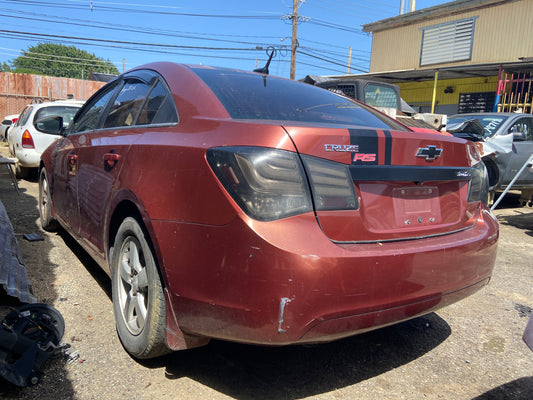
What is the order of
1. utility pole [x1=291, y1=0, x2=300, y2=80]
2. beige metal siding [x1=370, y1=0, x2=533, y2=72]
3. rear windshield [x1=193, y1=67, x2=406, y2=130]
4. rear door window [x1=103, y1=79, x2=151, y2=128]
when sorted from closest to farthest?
rear windshield [x1=193, y1=67, x2=406, y2=130], rear door window [x1=103, y1=79, x2=151, y2=128], beige metal siding [x1=370, y1=0, x2=533, y2=72], utility pole [x1=291, y1=0, x2=300, y2=80]

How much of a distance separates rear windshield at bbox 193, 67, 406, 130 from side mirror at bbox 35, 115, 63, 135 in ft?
7.44

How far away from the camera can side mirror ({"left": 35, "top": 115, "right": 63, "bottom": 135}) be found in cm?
401

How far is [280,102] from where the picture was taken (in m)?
2.30

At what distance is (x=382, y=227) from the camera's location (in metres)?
1.86

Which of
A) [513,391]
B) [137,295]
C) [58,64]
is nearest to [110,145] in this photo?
[137,295]

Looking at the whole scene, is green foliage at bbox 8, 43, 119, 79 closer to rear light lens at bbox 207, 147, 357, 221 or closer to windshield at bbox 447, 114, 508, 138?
windshield at bbox 447, 114, 508, 138

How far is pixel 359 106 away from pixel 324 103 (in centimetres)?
38

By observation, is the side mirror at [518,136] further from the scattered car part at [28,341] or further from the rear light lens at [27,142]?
the rear light lens at [27,142]

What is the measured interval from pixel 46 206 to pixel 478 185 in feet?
13.4

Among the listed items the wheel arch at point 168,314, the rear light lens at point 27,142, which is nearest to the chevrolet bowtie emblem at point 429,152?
the wheel arch at point 168,314

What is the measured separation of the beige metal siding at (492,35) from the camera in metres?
14.6

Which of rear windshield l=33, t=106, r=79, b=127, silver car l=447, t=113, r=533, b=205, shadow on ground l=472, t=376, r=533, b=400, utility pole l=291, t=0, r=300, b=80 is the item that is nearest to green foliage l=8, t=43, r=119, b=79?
utility pole l=291, t=0, r=300, b=80

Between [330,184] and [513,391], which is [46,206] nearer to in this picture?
[330,184]

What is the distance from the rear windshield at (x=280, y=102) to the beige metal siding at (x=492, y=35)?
15182mm
